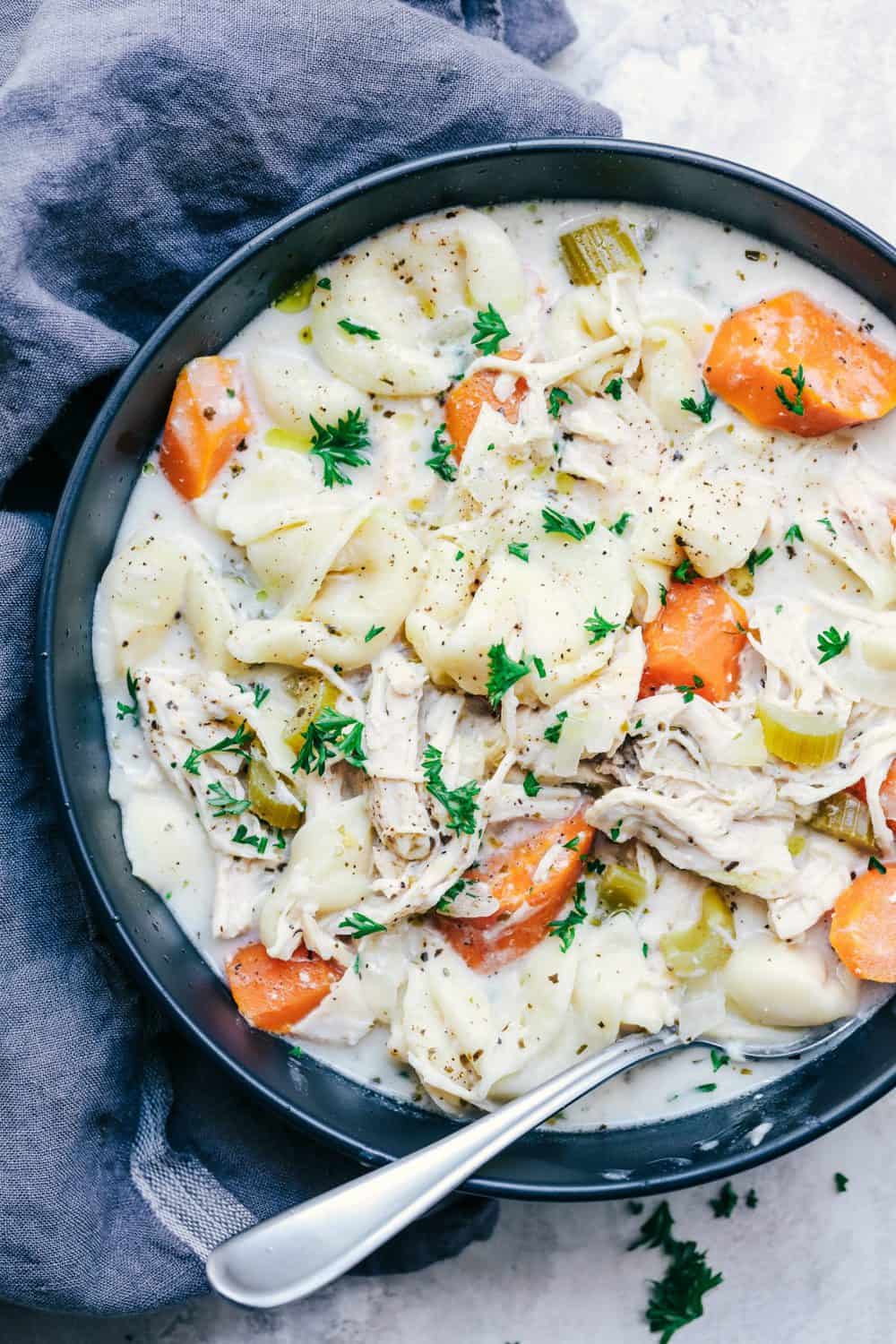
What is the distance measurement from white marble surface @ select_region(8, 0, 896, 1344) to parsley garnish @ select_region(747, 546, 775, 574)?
997mm

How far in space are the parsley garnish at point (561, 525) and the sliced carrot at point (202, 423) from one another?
2.22 feet

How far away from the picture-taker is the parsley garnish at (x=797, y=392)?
270cm

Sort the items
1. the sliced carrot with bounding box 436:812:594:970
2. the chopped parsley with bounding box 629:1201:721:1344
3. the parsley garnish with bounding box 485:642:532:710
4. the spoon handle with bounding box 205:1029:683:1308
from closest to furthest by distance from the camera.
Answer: the spoon handle with bounding box 205:1029:683:1308
the parsley garnish with bounding box 485:642:532:710
the sliced carrot with bounding box 436:812:594:970
the chopped parsley with bounding box 629:1201:721:1344

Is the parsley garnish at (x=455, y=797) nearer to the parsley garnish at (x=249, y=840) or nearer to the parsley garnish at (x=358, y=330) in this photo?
the parsley garnish at (x=249, y=840)

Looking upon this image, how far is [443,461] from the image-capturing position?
277cm

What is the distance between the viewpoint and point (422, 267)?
9.33 ft

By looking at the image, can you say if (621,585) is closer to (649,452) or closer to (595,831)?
(649,452)

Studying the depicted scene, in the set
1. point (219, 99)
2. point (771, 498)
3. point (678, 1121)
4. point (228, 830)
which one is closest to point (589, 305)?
point (771, 498)

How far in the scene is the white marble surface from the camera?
313 cm

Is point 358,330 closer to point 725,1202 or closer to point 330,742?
point 330,742

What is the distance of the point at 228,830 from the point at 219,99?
152 cm

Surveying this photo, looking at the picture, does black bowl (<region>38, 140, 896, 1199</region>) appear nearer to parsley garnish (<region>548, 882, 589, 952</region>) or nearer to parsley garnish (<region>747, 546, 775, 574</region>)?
parsley garnish (<region>548, 882, 589, 952</region>)

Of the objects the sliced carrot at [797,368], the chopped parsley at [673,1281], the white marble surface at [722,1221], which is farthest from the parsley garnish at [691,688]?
the chopped parsley at [673,1281]

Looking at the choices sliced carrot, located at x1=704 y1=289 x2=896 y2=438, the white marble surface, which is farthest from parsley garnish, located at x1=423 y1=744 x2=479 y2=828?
the white marble surface
